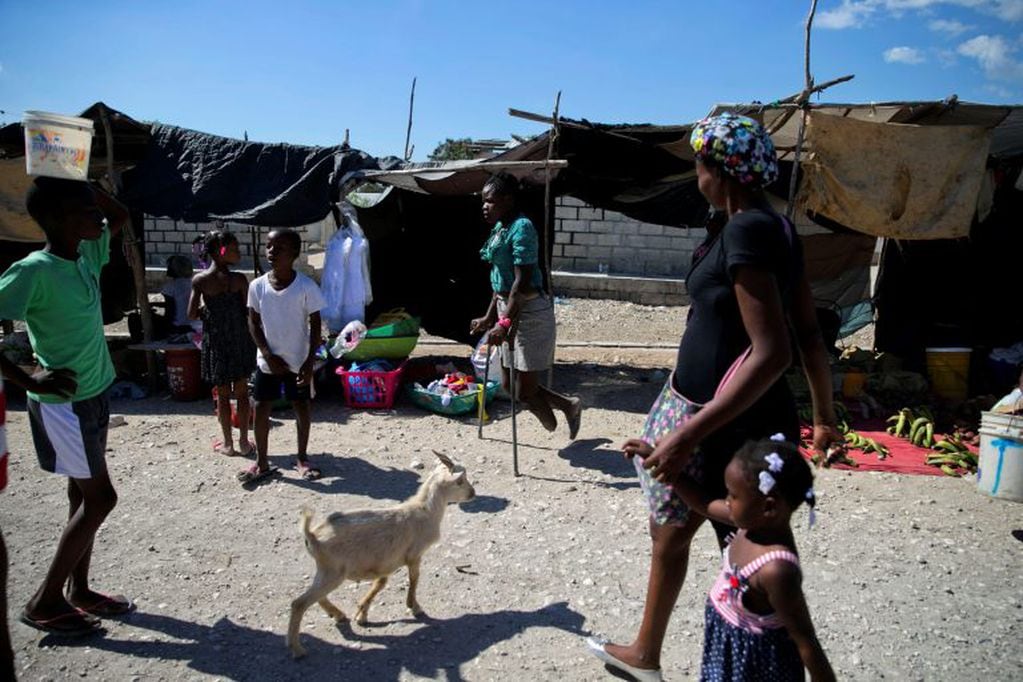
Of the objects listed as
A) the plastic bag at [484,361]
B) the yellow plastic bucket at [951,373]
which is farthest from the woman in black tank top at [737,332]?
the yellow plastic bucket at [951,373]

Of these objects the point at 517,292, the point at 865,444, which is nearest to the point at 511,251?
the point at 517,292

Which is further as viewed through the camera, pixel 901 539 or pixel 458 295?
pixel 458 295

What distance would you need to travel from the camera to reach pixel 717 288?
2.05m

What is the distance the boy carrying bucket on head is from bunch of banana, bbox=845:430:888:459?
18.2 ft

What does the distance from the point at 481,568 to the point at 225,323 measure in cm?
289

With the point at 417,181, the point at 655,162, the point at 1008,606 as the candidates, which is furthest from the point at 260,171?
the point at 1008,606

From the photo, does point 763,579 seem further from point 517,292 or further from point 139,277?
point 139,277

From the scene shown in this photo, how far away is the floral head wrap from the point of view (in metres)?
2.01

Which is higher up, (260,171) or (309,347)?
(260,171)

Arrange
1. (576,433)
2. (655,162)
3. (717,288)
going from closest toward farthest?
(717,288) < (576,433) < (655,162)

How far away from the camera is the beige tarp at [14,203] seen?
23.7 feet

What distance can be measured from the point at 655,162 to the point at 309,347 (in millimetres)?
4222

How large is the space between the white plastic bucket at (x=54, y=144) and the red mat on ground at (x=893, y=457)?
5.35m

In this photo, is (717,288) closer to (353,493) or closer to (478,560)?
(478,560)
